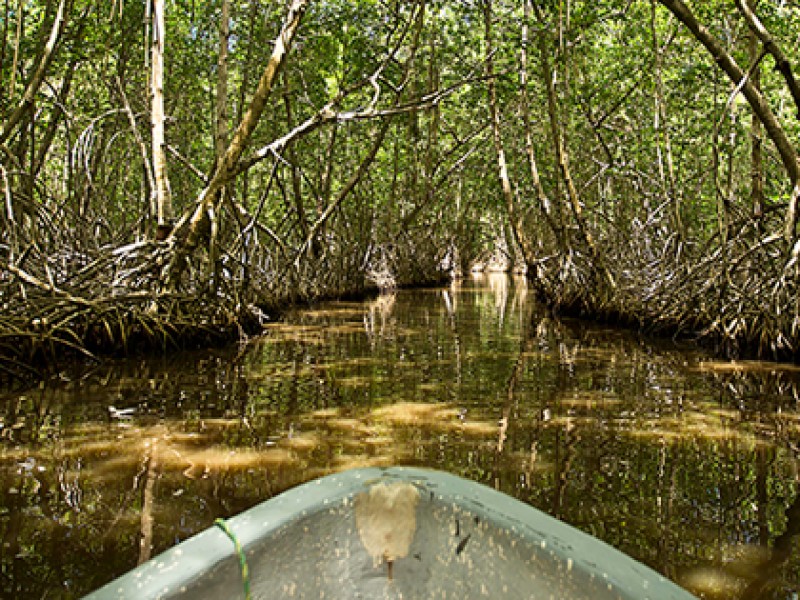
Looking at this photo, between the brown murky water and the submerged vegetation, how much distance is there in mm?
647

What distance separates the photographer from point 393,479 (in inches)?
35.1

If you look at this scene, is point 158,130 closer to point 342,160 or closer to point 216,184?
point 216,184

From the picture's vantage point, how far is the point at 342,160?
42.6 feet

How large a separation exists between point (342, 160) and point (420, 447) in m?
11.1

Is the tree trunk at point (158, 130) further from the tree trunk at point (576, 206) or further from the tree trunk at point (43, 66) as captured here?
the tree trunk at point (576, 206)

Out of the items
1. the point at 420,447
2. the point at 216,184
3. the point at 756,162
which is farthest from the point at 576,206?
the point at 420,447

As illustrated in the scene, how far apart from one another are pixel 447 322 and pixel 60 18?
16.5 feet

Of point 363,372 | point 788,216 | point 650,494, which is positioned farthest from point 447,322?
point 650,494

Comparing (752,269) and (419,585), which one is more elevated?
(752,269)

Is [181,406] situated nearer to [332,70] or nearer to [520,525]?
[520,525]

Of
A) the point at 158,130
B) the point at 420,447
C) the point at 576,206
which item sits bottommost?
the point at 420,447

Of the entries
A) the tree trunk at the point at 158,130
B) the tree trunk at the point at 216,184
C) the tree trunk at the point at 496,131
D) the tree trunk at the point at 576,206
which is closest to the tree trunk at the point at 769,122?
the tree trunk at the point at 576,206

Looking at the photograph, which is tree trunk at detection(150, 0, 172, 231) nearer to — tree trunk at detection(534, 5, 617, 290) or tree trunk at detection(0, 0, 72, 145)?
tree trunk at detection(0, 0, 72, 145)

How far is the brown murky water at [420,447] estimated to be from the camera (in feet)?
5.65
